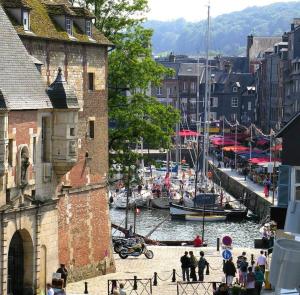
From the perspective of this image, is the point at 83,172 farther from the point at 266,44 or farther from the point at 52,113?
the point at 266,44

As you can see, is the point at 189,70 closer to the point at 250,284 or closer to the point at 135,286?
the point at 135,286

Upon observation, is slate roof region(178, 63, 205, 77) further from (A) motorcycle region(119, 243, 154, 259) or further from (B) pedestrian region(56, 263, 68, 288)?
(B) pedestrian region(56, 263, 68, 288)

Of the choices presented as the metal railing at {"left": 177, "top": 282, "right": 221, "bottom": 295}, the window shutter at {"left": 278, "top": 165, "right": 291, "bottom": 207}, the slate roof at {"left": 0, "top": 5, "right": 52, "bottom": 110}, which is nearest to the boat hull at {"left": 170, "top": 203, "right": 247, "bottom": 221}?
the metal railing at {"left": 177, "top": 282, "right": 221, "bottom": 295}

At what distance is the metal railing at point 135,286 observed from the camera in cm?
3796

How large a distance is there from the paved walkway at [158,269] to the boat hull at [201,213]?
32.4 metres

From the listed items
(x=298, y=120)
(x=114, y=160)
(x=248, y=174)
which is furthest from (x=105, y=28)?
(x=248, y=174)

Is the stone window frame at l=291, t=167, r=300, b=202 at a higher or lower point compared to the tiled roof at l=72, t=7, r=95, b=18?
lower

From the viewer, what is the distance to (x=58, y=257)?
4006 centimetres

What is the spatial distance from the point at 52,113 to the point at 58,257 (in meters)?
5.30

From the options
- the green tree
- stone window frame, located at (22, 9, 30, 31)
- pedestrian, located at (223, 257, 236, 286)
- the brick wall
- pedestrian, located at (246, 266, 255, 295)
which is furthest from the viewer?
the green tree

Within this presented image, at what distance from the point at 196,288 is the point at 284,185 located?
22.2ft

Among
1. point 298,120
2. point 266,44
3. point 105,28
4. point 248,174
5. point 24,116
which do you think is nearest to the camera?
point 298,120

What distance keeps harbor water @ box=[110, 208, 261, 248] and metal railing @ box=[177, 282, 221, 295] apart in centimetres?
3018

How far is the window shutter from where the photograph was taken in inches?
1272
